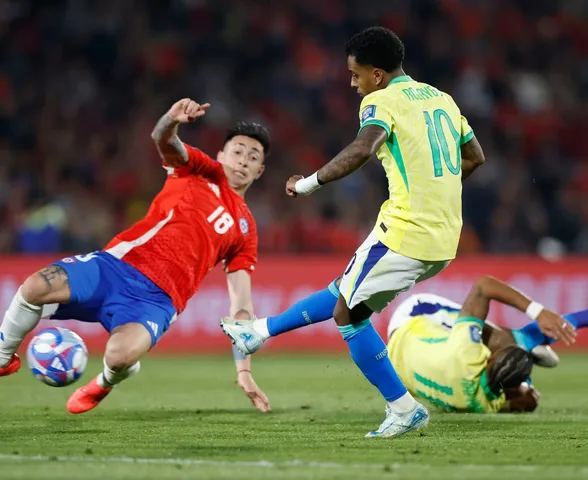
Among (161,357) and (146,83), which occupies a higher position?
(146,83)

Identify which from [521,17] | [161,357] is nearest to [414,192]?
[161,357]

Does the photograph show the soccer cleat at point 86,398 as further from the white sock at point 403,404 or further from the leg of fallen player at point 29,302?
the white sock at point 403,404

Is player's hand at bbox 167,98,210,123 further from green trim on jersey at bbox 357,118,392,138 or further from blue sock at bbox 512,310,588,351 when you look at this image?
blue sock at bbox 512,310,588,351

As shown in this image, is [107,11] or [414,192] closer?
[414,192]

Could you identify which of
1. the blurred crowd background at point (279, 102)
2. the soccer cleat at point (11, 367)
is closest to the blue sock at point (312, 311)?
the soccer cleat at point (11, 367)

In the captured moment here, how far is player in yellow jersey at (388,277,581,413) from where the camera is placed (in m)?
7.17

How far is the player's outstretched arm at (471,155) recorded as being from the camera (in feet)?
21.2

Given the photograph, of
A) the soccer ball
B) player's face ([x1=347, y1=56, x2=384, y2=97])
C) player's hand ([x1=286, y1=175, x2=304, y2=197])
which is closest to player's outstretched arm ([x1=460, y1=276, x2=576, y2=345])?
player's face ([x1=347, y1=56, x2=384, y2=97])

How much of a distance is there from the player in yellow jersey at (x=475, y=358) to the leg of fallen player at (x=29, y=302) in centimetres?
255

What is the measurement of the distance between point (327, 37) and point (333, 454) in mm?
13688

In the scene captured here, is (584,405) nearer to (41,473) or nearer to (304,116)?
(41,473)

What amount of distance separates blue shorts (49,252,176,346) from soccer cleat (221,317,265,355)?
0.44 m

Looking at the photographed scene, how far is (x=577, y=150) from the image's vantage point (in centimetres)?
1747

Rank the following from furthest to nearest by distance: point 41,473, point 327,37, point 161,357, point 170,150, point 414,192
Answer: point 327,37 < point 161,357 < point 170,150 < point 414,192 < point 41,473
